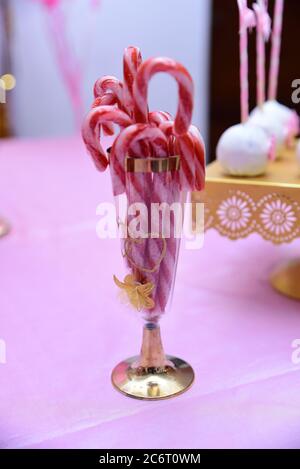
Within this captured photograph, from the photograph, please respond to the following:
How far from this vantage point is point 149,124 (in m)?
0.65

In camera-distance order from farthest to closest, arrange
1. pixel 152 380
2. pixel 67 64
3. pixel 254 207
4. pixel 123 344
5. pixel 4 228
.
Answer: pixel 67 64 → pixel 4 228 → pixel 254 207 → pixel 123 344 → pixel 152 380

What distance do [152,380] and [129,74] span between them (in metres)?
0.42

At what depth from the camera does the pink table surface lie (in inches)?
27.3

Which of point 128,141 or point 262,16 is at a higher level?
point 262,16

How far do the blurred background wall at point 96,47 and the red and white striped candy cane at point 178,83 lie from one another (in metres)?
2.39

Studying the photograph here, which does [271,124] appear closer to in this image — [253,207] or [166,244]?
[253,207]

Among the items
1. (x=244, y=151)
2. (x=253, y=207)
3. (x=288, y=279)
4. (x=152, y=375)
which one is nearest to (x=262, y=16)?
(x=244, y=151)

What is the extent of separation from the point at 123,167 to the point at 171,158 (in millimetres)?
59

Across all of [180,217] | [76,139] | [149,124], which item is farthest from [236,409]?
[76,139]

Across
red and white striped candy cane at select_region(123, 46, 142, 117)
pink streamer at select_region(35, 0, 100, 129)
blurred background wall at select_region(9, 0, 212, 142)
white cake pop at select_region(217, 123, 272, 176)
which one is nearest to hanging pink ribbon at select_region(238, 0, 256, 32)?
white cake pop at select_region(217, 123, 272, 176)

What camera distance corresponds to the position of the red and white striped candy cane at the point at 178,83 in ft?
1.96

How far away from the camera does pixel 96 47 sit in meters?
3.46

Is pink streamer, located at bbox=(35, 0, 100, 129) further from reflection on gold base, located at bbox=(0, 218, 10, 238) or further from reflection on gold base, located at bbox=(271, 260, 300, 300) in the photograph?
reflection on gold base, located at bbox=(271, 260, 300, 300)

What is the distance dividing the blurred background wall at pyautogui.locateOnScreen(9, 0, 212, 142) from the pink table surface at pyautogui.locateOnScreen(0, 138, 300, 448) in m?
1.83
